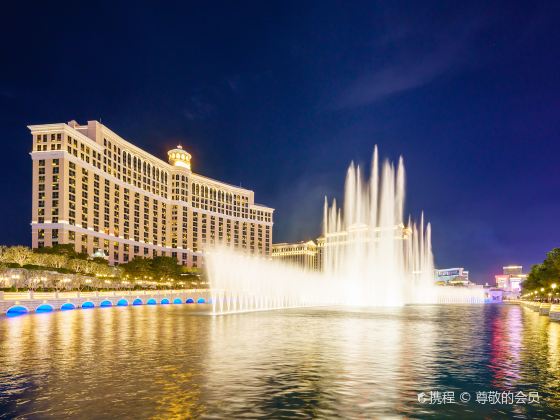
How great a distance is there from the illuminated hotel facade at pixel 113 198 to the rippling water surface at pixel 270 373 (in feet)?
335

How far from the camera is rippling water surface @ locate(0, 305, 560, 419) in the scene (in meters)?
12.9

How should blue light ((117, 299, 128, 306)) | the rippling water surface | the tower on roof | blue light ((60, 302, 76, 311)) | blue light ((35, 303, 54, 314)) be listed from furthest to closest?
the tower on roof, blue light ((117, 299, 128, 306)), blue light ((60, 302, 76, 311)), blue light ((35, 303, 54, 314)), the rippling water surface

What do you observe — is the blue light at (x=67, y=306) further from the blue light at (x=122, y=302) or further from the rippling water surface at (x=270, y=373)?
the rippling water surface at (x=270, y=373)

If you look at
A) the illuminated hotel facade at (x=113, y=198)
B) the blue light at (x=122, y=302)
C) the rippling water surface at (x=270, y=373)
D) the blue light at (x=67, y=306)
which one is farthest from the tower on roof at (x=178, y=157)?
the rippling water surface at (x=270, y=373)

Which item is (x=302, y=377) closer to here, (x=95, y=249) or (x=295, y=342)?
(x=295, y=342)

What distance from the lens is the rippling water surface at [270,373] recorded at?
42.4 ft

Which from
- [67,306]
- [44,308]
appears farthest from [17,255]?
[44,308]

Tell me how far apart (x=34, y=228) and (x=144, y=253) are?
46995 mm

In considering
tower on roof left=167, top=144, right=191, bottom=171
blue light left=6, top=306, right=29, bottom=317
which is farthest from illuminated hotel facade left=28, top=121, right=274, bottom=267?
blue light left=6, top=306, right=29, bottom=317

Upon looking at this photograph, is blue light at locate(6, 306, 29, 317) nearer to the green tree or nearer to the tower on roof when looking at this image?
the green tree

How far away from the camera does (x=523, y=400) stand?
13953 millimetres

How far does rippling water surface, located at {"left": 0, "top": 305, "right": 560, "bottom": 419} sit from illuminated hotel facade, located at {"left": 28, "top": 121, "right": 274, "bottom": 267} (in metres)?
102

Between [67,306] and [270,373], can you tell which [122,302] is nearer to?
[67,306]

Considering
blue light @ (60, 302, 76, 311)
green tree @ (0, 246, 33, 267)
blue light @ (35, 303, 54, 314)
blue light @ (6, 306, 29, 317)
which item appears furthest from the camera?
green tree @ (0, 246, 33, 267)
